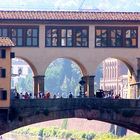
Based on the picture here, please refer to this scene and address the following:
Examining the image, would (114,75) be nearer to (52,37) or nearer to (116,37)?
(116,37)

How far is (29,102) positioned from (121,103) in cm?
608

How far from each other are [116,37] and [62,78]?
284ft

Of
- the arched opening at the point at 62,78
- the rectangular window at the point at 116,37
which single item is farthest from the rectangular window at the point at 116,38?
the arched opening at the point at 62,78

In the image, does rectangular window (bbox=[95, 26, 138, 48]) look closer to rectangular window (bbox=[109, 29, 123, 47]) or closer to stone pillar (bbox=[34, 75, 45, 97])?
rectangular window (bbox=[109, 29, 123, 47])

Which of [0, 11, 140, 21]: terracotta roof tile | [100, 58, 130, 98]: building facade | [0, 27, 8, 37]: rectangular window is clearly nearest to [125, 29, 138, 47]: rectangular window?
[0, 11, 140, 21]: terracotta roof tile

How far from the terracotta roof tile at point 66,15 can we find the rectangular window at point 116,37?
27.8 inches

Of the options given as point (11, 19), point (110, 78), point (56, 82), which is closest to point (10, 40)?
point (11, 19)

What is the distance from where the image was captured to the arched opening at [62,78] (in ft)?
506

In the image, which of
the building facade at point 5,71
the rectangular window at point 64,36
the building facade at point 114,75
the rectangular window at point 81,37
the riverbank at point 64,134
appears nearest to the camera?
the building facade at point 5,71

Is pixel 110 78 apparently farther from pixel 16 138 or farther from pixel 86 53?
pixel 86 53

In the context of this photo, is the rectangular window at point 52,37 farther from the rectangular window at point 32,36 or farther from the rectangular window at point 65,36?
the rectangular window at point 32,36

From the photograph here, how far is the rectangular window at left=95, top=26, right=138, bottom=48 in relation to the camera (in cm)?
7750

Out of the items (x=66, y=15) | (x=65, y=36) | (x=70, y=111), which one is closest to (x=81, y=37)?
(x=65, y=36)

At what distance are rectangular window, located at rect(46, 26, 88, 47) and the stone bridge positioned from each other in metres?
5.36
